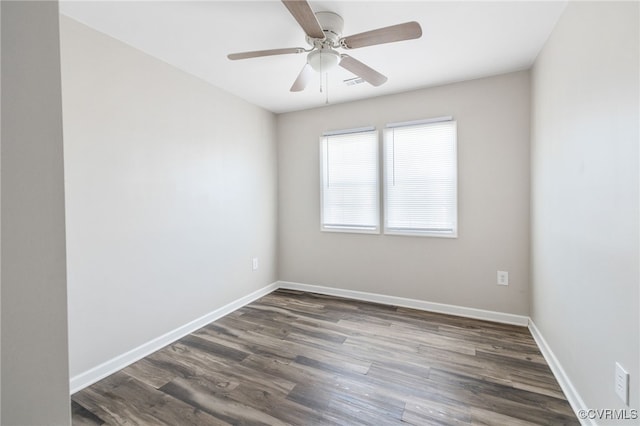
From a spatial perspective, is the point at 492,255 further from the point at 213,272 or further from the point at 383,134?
the point at 213,272

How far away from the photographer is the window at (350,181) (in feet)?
11.0

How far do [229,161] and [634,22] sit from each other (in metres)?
2.97

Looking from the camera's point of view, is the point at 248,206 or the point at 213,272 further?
the point at 248,206

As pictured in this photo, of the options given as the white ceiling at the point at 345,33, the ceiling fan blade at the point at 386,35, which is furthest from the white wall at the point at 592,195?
the ceiling fan blade at the point at 386,35

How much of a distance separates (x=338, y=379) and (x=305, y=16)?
7.24 ft

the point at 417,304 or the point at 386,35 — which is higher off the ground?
the point at 386,35

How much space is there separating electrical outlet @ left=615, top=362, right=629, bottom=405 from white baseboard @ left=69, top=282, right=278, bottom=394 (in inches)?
112

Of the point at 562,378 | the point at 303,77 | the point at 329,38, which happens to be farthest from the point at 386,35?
the point at 562,378

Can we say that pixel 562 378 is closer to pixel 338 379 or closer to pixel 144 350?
pixel 338 379

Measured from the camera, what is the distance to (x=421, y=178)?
307cm

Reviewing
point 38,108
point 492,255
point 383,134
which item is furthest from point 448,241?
point 38,108

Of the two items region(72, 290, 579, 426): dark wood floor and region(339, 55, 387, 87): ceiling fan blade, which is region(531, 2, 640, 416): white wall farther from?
region(339, 55, 387, 87): ceiling fan blade

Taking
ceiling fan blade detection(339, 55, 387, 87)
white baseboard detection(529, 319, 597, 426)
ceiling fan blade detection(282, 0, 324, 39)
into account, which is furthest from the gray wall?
white baseboard detection(529, 319, 597, 426)

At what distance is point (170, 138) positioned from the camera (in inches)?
96.5
